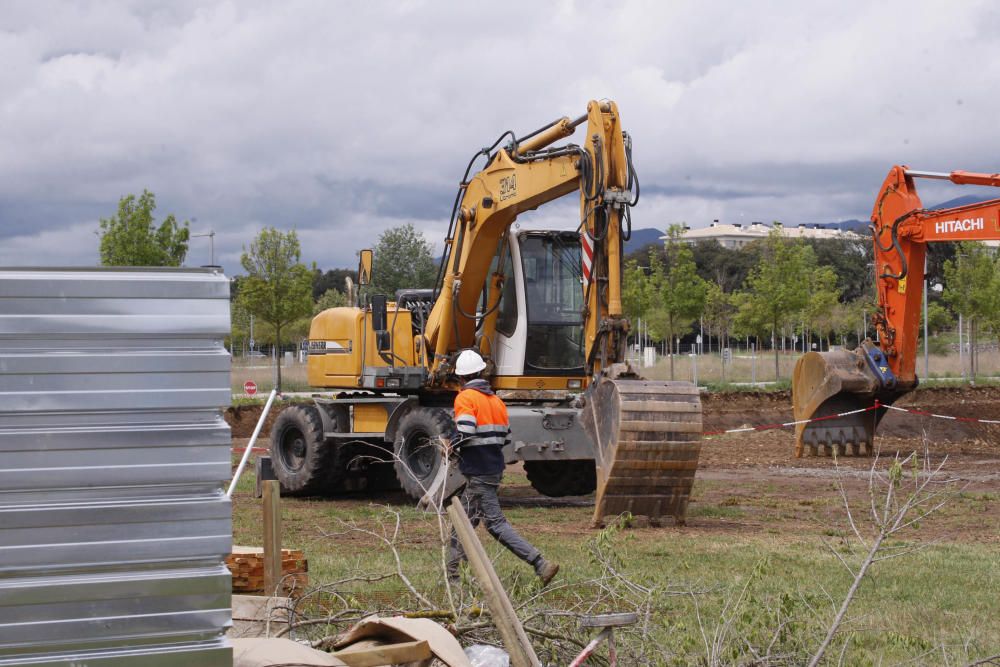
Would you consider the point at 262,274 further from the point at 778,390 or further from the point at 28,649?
the point at 28,649

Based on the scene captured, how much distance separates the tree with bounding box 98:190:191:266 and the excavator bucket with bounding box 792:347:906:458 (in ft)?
→ 53.9

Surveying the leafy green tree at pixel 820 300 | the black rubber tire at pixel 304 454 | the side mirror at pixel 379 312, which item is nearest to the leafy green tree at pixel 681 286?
the leafy green tree at pixel 820 300

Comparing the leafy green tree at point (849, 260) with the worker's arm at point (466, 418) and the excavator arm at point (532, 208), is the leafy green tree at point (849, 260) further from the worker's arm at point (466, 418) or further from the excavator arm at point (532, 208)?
the worker's arm at point (466, 418)

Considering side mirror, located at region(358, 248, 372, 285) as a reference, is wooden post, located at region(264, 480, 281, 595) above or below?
below

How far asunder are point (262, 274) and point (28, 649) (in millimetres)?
33036

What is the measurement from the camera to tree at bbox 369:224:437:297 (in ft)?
189

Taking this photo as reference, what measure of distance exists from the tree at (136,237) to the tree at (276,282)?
4.33m

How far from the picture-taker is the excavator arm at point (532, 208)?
13.4m

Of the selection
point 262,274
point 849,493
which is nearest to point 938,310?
point 262,274

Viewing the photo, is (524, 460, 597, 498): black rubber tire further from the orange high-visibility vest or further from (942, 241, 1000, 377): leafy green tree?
(942, 241, 1000, 377): leafy green tree

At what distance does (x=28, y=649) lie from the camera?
361 cm

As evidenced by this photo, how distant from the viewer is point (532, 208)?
1491cm

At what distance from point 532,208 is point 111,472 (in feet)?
37.6

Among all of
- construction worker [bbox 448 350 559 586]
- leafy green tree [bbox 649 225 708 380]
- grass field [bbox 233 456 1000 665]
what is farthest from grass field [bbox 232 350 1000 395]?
construction worker [bbox 448 350 559 586]
